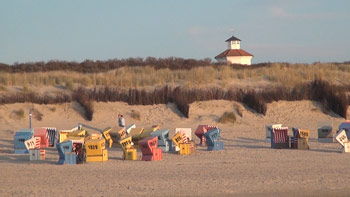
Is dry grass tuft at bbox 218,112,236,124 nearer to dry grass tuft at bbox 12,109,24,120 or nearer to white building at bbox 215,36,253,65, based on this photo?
dry grass tuft at bbox 12,109,24,120

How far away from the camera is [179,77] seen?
38500mm

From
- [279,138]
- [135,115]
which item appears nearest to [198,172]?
[279,138]

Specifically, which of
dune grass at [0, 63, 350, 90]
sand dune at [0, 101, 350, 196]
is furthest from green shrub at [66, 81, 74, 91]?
sand dune at [0, 101, 350, 196]

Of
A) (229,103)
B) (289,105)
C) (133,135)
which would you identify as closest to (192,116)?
(229,103)

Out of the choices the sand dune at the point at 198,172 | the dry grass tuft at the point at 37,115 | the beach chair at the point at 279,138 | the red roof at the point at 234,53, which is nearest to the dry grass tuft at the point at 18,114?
the sand dune at the point at 198,172

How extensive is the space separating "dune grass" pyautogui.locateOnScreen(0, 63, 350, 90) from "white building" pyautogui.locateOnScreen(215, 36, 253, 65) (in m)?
24.9

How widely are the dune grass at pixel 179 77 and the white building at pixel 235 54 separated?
24890mm

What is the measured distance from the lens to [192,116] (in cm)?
3209

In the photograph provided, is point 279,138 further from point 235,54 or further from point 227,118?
point 235,54

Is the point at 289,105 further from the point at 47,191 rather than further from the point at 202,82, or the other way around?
the point at 47,191

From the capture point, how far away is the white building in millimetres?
67000

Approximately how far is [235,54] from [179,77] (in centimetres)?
2943

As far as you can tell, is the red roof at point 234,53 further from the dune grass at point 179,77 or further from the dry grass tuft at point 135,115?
the dry grass tuft at point 135,115

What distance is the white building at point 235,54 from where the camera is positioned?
6700 centimetres
